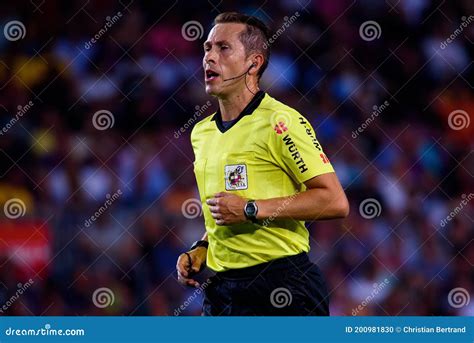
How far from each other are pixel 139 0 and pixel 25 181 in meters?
1.87

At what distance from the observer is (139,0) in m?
7.58

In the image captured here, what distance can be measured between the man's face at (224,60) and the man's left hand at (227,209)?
2.01 feet

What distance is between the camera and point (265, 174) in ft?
12.8

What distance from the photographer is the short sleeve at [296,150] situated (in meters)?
3.80

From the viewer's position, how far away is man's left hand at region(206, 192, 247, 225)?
3.70 metres

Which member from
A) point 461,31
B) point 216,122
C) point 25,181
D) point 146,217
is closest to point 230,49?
point 216,122

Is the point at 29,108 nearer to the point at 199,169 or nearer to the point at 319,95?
the point at 319,95

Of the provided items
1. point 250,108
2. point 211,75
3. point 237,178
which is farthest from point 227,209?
point 211,75

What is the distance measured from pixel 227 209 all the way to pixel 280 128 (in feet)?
1.46

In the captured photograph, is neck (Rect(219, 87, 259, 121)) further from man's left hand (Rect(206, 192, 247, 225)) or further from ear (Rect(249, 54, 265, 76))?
man's left hand (Rect(206, 192, 247, 225))

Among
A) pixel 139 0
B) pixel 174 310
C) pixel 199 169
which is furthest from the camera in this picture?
pixel 139 0

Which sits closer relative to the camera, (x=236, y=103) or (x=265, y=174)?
(x=265, y=174)

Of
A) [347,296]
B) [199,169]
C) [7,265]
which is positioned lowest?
[7,265]

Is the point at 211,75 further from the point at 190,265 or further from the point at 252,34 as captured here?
the point at 190,265
